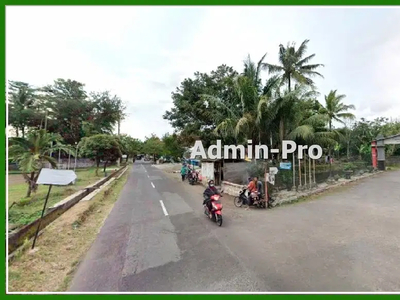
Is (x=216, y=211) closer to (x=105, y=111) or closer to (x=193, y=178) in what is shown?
(x=193, y=178)

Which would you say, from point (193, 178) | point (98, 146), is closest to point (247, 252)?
point (193, 178)

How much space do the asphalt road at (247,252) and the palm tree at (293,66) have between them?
560 inches

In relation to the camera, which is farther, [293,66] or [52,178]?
[293,66]

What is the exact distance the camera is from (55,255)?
A: 14.2 feet

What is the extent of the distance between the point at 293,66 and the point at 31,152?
67.9 feet

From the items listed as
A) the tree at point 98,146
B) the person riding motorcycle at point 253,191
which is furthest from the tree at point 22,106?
the person riding motorcycle at point 253,191

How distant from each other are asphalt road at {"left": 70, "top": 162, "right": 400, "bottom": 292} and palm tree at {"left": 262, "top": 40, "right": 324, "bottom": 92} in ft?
46.7

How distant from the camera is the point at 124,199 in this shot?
396 inches

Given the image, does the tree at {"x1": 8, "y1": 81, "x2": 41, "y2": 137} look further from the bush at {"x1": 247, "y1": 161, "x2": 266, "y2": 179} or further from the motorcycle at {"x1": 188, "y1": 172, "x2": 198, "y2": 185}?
the bush at {"x1": 247, "y1": 161, "x2": 266, "y2": 179}

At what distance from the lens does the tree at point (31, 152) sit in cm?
921

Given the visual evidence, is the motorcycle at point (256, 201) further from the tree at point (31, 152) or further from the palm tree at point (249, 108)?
the tree at point (31, 152)

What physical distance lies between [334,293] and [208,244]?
2510 mm

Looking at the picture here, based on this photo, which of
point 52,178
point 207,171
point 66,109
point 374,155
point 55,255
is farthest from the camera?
point 66,109

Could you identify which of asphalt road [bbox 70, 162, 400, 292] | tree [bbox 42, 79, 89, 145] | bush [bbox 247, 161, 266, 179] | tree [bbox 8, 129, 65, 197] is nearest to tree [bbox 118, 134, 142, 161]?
tree [bbox 42, 79, 89, 145]
